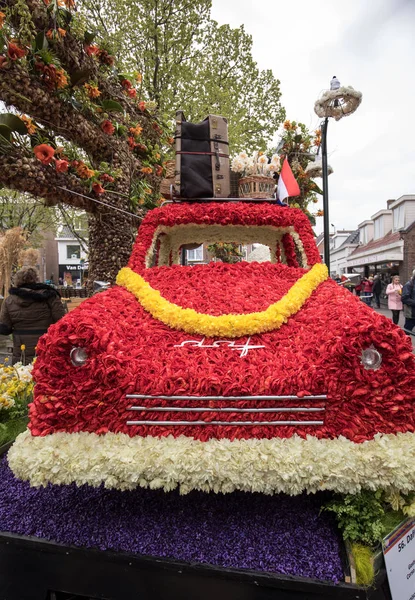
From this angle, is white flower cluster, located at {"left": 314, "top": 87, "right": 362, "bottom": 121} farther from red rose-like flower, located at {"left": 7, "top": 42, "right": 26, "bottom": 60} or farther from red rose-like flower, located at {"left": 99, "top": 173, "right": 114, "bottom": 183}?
red rose-like flower, located at {"left": 7, "top": 42, "right": 26, "bottom": 60}

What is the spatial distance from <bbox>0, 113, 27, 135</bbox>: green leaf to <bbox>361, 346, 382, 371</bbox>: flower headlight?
180 inches

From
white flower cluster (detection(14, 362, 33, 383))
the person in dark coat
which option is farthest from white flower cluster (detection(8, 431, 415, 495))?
the person in dark coat

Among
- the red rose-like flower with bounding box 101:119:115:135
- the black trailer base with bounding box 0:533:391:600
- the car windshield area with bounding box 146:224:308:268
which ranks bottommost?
the black trailer base with bounding box 0:533:391:600

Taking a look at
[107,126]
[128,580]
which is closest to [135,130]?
[107,126]

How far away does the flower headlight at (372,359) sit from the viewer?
5.92ft

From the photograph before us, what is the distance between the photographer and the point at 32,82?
4867 millimetres

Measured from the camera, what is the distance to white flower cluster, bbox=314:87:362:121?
643 centimetres

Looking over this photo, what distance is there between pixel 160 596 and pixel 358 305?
1836 mm

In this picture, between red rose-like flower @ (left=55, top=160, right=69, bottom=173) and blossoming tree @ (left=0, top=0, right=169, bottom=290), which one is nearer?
blossoming tree @ (left=0, top=0, right=169, bottom=290)

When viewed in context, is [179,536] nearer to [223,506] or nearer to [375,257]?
[223,506]

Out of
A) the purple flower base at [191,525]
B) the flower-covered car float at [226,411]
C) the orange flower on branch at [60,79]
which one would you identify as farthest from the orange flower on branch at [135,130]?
the purple flower base at [191,525]

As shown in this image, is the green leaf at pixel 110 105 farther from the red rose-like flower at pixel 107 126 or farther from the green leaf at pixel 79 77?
the green leaf at pixel 79 77

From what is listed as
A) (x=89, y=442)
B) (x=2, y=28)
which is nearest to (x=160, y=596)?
(x=89, y=442)

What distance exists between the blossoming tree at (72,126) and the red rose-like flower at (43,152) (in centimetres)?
1
